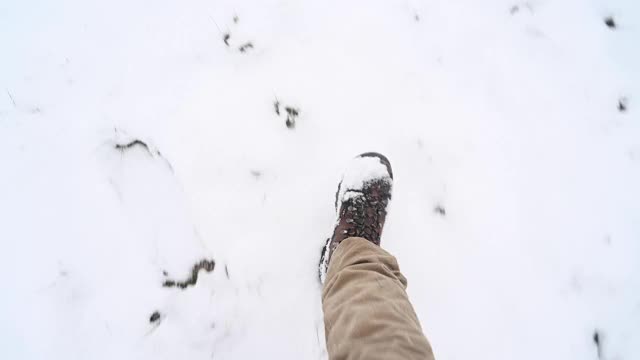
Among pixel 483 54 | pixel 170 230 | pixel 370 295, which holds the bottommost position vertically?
pixel 370 295

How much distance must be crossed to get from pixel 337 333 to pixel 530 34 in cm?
194

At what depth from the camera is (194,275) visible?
1539 mm

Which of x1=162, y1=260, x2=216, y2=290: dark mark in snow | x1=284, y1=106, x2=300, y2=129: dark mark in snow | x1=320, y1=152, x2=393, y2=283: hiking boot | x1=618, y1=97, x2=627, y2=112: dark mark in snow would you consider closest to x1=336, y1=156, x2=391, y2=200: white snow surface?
A: x1=320, y1=152, x2=393, y2=283: hiking boot

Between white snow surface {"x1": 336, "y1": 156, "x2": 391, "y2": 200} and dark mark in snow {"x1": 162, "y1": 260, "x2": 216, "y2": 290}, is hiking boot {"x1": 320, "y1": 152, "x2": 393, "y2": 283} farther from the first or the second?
dark mark in snow {"x1": 162, "y1": 260, "x2": 216, "y2": 290}

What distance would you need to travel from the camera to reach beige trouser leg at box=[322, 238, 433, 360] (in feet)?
3.29

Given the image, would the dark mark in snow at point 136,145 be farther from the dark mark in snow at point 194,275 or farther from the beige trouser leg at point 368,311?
the beige trouser leg at point 368,311

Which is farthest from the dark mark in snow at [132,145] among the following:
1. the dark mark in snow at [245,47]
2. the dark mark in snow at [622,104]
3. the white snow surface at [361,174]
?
the dark mark in snow at [622,104]

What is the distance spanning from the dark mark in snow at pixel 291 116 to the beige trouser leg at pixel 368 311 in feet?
2.32

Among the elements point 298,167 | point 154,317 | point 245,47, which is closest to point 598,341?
point 298,167

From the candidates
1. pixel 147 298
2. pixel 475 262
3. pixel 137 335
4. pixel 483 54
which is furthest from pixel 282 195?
pixel 483 54

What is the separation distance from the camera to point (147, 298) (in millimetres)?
1491

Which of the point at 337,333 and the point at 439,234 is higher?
the point at 439,234

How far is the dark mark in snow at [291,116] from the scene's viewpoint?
1.79 meters

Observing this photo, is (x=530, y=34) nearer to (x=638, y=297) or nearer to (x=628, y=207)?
(x=628, y=207)
